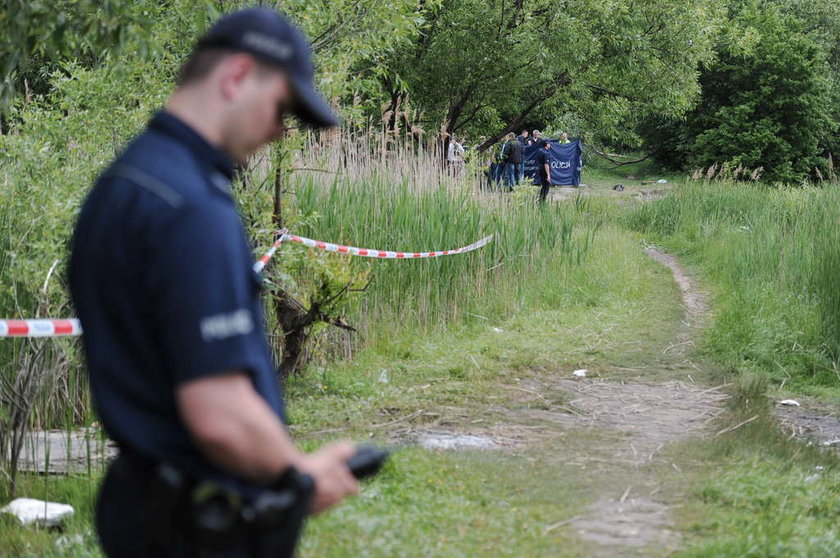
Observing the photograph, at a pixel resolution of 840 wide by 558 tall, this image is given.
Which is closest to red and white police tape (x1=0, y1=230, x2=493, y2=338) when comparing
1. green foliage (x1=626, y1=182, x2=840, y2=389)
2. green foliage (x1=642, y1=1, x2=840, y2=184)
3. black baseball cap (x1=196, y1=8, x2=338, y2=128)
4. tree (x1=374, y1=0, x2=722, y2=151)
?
black baseball cap (x1=196, y1=8, x2=338, y2=128)

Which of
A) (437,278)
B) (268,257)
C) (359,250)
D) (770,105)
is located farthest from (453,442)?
(770,105)

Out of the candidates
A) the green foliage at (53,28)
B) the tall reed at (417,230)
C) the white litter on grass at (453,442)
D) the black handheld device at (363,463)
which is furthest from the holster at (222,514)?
the tall reed at (417,230)

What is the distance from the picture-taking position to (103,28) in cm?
485

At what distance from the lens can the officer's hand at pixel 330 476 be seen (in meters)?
2.07

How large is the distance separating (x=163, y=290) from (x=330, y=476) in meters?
Answer: 0.51

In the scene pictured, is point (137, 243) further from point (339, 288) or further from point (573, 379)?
point (573, 379)

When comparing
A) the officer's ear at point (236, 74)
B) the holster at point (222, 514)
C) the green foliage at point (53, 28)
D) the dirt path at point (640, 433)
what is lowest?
the dirt path at point (640, 433)

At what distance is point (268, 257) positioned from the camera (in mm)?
7336

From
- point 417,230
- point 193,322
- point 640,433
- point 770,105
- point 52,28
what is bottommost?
point 640,433

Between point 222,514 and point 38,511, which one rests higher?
point 222,514

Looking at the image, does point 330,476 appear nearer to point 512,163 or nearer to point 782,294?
point 782,294

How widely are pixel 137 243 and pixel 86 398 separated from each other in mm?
5725

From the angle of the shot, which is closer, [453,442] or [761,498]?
[761,498]

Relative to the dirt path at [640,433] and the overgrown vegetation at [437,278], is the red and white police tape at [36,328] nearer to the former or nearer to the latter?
the overgrown vegetation at [437,278]
